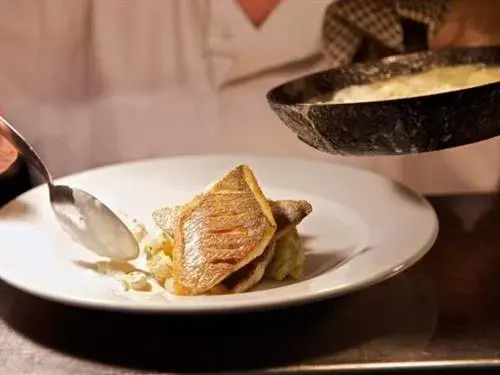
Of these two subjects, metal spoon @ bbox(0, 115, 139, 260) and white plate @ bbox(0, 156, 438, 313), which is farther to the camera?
metal spoon @ bbox(0, 115, 139, 260)

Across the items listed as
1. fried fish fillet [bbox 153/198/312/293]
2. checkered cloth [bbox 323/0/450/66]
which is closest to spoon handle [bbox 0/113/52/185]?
fried fish fillet [bbox 153/198/312/293]

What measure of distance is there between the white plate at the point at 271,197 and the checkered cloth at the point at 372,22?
0.52 ft

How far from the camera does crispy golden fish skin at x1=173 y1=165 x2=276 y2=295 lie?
22.3 inches

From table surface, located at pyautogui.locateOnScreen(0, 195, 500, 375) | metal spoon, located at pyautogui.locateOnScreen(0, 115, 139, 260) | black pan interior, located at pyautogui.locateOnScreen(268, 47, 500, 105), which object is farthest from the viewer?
black pan interior, located at pyautogui.locateOnScreen(268, 47, 500, 105)

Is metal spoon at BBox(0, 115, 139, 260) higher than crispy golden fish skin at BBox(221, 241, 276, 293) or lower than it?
higher

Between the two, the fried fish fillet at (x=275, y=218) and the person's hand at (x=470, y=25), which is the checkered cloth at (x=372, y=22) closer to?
the person's hand at (x=470, y=25)

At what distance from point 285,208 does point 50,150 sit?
1.19 ft

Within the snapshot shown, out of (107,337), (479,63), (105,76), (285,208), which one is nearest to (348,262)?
(285,208)

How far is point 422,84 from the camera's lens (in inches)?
29.7

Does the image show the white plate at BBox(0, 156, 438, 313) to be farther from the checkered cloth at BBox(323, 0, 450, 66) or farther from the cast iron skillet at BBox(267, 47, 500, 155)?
the checkered cloth at BBox(323, 0, 450, 66)

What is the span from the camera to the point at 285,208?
0.63 metres

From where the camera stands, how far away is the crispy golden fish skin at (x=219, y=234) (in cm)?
57

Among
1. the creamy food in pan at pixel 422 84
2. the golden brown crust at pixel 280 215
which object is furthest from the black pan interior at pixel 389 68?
the golden brown crust at pixel 280 215

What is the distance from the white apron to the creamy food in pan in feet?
0.42
